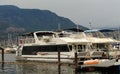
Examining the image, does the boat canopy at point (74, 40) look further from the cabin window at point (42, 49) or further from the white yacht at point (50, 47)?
the cabin window at point (42, 49)

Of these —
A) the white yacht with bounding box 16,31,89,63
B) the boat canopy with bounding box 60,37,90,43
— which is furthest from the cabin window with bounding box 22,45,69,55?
the boat canopy with bounding box 60,37,90,43

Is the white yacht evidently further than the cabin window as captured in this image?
No

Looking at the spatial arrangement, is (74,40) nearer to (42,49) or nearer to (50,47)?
(50,47)

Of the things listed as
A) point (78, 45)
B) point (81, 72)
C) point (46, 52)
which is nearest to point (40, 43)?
point (46, 52)

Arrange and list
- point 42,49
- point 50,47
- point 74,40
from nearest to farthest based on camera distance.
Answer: point 74,40 < point 50,47 < point 42,49

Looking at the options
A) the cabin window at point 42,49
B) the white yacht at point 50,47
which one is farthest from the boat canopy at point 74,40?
the cabin window at point 42,49

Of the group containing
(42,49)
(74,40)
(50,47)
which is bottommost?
(42,49)

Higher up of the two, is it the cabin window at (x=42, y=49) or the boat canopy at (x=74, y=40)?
the boat canopy at (x=74, y=40)

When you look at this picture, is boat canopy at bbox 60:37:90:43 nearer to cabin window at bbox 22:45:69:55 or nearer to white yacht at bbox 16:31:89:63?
white yacht at bbox 16:31:89:63

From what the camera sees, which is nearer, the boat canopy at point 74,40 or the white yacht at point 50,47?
the white yacht at point 50,47

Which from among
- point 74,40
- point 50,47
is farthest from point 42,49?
point 74,40

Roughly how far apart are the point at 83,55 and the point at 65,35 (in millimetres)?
7202

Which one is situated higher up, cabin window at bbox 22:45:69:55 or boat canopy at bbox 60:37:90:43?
boat canopy at bbox 60:37:90:43

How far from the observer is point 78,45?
57.4 m
